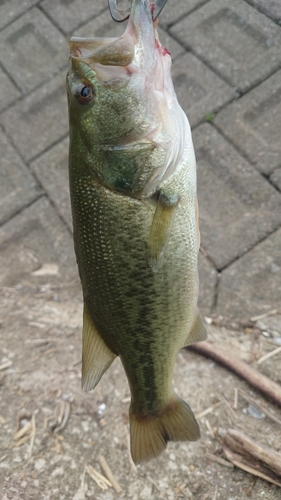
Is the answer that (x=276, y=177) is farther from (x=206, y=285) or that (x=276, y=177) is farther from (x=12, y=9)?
(x=12, y=9)

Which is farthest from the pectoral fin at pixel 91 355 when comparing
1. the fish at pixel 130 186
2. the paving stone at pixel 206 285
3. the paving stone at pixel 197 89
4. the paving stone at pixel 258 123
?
the paving stone at pixel 197 89

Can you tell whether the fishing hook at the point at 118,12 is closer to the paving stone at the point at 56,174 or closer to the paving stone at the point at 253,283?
the paving stone at the point at 253,283

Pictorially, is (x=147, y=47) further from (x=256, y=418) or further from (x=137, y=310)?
(x=256, y=418)

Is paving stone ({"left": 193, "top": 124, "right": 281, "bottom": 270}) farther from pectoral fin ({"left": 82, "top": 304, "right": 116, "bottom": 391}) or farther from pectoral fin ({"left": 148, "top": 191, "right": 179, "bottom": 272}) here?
pectoral fin ({"left": 148, "top": 191, "right": 179, "bottom": 272})

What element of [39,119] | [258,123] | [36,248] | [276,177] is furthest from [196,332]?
[39,119]

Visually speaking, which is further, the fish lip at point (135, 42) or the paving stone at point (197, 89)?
the paving stone at point (197, 89)

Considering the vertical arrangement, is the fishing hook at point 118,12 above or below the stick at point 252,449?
above
